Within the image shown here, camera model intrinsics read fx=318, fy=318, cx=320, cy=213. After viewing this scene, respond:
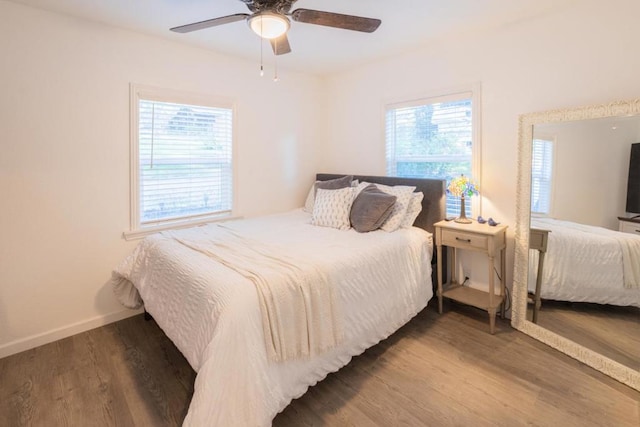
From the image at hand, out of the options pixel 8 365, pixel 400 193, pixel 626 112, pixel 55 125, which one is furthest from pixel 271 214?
pixel 626 112

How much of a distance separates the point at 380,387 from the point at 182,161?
2579 millimetres

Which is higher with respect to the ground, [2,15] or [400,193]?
[2,15]

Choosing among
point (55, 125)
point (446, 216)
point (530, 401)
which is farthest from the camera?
point (446, 216)

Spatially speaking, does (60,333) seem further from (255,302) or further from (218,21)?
(218,21)

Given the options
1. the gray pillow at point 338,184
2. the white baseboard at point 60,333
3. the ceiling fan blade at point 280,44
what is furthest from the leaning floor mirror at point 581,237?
the white baseboard at point 60,333

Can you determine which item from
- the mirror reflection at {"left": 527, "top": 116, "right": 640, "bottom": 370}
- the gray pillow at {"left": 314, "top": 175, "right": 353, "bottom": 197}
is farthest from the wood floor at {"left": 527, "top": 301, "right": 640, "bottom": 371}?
the gray pillow at {"left": 314, "top": 175, "right": 353, "bottom": 197}

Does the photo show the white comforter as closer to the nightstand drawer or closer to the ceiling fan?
the nightstand drawer

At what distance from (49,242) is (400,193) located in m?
2.89

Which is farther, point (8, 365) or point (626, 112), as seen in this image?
point (8, 365)

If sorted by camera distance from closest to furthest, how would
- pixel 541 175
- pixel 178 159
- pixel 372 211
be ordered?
1. pixel 541 175
2. pixel 372 211
3. pixel 178 159

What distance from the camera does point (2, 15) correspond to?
2.16m

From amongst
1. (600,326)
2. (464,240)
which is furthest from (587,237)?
(464,240)

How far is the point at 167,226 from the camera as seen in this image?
9.86 feet

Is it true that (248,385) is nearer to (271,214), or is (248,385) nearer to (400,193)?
(400,193)
